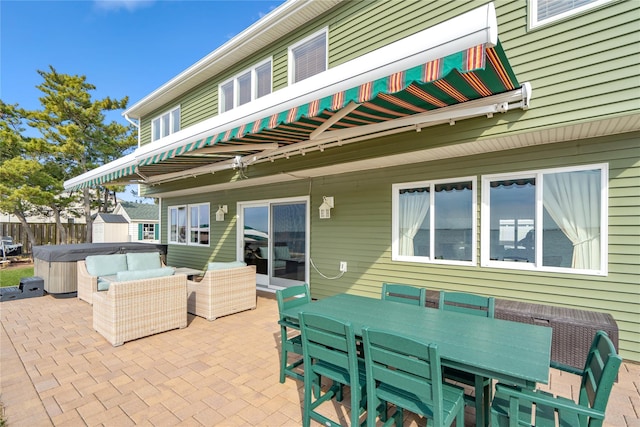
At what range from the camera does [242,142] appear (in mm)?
5129

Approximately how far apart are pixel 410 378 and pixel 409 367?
4.9 inches

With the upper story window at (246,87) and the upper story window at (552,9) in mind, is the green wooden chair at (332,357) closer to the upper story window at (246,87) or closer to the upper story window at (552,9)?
the upper story window at (552,9)

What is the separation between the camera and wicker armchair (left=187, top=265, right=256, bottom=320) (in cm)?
571

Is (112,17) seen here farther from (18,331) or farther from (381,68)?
(381,68)

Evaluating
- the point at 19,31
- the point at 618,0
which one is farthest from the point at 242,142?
the point at 19,31

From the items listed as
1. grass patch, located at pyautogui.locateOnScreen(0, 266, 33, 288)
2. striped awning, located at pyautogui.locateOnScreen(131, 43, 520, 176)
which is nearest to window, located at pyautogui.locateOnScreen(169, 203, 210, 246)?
grass patch, located at pyautogui.locateOnScreen(0, 266, 33, 288)

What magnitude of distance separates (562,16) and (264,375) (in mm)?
6020

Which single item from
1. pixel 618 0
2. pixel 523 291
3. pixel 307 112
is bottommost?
pixel 523 291

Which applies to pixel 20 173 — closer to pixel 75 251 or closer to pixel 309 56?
pixel 75 251

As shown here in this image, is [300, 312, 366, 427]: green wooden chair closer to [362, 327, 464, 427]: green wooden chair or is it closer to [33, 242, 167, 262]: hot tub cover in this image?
[362, 327, 464, 427]: green wooden chair

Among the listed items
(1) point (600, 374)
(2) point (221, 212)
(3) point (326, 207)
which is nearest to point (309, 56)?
(3) point (326, 207)

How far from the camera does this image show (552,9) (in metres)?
4.12

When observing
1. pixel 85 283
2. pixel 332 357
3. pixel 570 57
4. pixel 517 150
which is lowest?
pixel 85 283

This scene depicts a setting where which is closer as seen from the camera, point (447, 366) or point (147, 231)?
point (447, 366)
